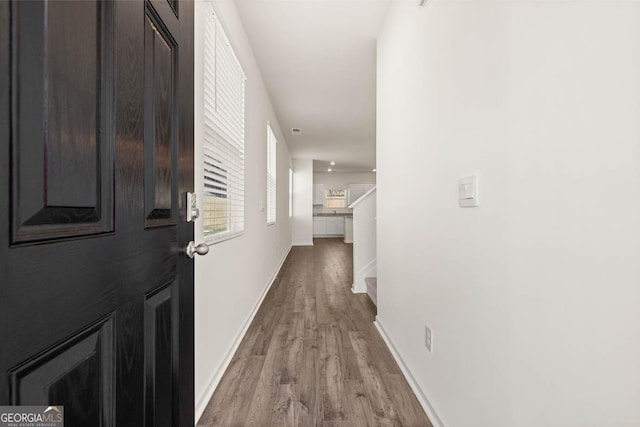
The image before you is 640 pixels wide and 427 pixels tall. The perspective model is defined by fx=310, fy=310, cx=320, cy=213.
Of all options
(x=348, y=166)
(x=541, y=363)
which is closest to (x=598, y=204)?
(x=541, y=363)

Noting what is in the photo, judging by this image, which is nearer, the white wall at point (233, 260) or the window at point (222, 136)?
the white wall at point (233, 260)

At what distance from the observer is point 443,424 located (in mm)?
1357

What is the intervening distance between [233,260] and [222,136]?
86 cm

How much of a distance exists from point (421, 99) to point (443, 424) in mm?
1580

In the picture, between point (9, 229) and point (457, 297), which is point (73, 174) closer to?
point (9, 229)

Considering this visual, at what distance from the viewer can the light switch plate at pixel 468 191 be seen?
1122 mm

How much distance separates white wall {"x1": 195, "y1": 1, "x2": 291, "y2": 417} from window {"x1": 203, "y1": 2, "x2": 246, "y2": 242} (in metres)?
0.10

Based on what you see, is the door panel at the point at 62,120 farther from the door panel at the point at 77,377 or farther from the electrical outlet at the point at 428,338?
the electrical outlet at the point at 428,338

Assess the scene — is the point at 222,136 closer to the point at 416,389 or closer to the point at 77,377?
the point at 77,377

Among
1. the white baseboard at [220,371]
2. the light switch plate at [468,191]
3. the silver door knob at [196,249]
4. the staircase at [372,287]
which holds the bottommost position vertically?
the white baseboard at [220,371]

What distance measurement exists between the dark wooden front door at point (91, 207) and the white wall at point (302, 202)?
7927 millimetres

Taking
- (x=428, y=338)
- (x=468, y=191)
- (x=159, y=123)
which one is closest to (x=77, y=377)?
(x=159, y=123)

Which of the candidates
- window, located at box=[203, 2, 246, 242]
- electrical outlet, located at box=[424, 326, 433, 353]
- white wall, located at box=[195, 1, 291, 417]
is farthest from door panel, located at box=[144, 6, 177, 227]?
electrical outlet, located at box=[424, 326, 433, 353]

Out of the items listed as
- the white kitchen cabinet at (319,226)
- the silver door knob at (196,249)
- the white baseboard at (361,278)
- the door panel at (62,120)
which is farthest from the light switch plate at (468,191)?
the white kitchen cabinet at (319,226)
